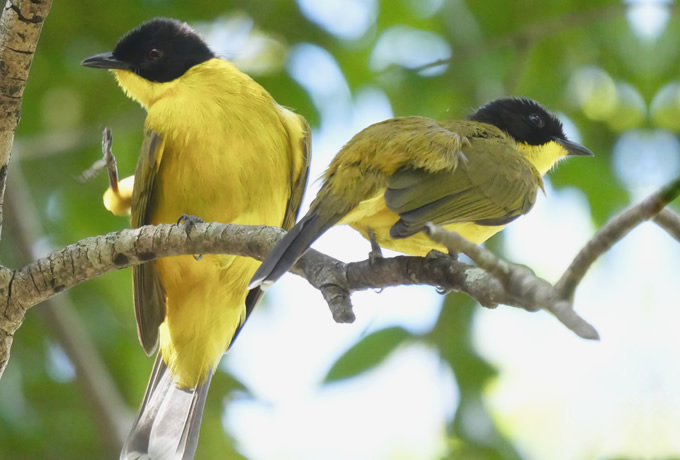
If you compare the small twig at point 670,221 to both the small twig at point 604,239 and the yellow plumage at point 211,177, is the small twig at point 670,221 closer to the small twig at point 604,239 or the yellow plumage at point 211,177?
the small twig at point 604,239

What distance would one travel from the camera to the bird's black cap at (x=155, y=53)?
4449mm

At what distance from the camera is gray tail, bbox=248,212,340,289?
2730mm

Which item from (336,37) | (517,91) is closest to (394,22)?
(336,37)

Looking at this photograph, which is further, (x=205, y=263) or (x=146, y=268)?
Answer: (x=205, y=263)

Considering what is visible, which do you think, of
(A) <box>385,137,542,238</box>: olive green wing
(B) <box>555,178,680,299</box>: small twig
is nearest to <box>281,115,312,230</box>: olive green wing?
(A) <box>385,137,542,238</box>: olive green wing

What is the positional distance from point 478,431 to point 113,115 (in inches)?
110

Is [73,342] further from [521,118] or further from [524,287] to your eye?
[524,287]

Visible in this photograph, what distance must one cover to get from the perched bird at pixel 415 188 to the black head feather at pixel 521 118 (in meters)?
0.50

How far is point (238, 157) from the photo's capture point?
4.01 metres

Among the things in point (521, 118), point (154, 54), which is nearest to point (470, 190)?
point (521, 118)

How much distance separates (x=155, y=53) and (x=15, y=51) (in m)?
1.80

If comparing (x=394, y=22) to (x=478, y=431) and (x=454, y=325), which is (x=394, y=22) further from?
(x=478, y=431)

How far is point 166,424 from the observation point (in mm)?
4047

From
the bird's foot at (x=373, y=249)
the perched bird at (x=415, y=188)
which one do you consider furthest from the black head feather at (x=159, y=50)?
the bird's foot at (x=373, y=249)
